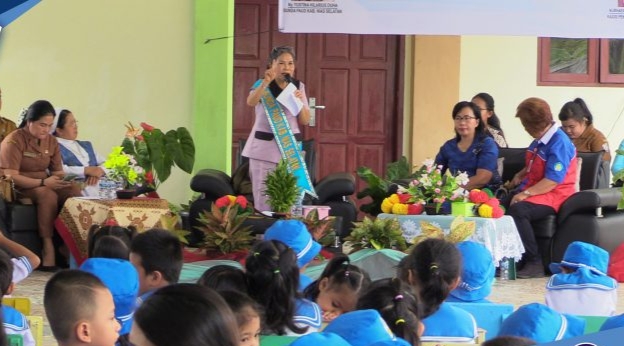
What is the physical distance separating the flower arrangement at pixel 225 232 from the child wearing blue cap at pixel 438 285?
3.55 metres

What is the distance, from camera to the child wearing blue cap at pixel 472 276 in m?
4.95

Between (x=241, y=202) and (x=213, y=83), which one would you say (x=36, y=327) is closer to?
Answer: (x=241, y=202)

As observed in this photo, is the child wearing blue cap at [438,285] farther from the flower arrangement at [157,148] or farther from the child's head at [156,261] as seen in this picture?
the flower arrangement at [157,148]

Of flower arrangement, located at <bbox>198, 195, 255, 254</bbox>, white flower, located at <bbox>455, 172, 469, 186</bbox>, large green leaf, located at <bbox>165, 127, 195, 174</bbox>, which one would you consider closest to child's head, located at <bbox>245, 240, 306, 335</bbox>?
flower arrangement, located at <bbox>198, 195, 255, 254</bbox>

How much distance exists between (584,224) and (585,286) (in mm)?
3202

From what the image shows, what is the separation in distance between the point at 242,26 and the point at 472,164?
13.3ft

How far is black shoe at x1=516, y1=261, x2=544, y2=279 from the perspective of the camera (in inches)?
344

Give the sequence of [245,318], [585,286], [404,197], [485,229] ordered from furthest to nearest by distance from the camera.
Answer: [404,197] < [485,229] < [585,286] < [245,318]

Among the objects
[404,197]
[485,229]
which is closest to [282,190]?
[404,197]

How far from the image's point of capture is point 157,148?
30.7 ft

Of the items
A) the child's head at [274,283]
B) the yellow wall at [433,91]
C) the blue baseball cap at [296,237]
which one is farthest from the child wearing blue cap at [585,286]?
the yellow wall at [433,91]

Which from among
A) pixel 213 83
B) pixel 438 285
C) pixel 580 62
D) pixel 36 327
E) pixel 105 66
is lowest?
pixel 36 327

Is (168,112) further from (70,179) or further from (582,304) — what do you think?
(582,304)

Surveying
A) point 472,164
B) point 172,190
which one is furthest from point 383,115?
point 472,164
